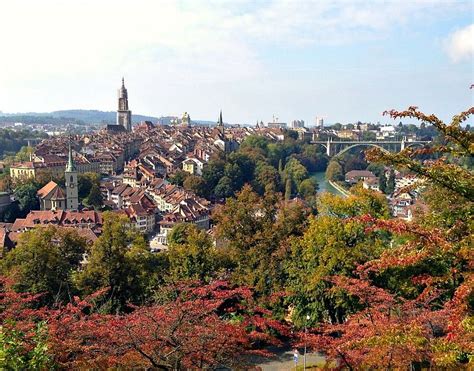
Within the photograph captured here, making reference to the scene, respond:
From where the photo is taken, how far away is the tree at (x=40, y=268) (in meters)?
15.4

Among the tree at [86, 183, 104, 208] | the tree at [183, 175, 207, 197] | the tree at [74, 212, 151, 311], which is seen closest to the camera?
the tree at [74, 212, 151, 311]

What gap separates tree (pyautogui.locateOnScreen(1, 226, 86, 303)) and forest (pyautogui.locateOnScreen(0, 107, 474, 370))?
46mm

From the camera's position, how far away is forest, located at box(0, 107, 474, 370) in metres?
5.25

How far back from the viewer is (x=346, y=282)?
1106 centimetres

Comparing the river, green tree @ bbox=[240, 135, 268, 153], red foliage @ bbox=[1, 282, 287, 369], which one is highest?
green tree @ bbox=[240, 135, 268, 153]

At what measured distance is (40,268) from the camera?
1568 cm

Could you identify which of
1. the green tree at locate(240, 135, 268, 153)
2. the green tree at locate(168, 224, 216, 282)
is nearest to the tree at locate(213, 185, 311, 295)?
the green tree at locate(168, 224, 216, 282)

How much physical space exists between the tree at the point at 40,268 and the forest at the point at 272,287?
0.15 ft

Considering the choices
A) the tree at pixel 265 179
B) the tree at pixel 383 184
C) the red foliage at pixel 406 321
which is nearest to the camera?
the red foliage at pixel 406 321

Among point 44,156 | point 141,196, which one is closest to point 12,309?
point 141,196

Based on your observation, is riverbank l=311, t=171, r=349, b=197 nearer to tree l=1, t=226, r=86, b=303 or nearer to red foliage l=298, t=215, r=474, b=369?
tree l=1, t=226, r=86, b=303

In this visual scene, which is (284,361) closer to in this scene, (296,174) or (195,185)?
(195,185)

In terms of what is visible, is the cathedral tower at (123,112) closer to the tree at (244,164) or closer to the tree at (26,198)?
the tree at (244,164)

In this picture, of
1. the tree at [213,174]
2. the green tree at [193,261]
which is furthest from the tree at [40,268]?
the tree at [213,174]
